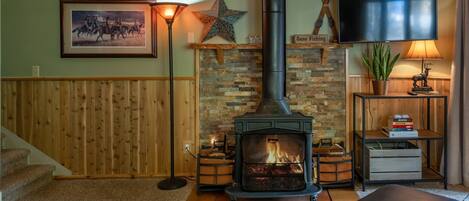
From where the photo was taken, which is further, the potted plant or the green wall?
the green wall

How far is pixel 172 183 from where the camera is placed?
3.75 meters

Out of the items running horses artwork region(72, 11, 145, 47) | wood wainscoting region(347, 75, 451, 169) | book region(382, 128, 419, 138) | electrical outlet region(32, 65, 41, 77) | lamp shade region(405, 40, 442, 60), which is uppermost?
running horses artwork region(72, 11, 145, 47)

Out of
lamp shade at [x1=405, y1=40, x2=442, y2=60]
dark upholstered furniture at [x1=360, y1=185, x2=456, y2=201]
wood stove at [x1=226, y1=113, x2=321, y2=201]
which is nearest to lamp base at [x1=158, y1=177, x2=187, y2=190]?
wood stove at [x1=226, y1=113, x2=321, y2=201]

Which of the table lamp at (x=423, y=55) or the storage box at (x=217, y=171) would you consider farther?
the table lamp at (x=423, y=55)

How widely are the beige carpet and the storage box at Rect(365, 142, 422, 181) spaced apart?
1.76m

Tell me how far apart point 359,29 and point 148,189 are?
2.54 metres

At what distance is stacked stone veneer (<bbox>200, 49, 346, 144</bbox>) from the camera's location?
12.9 feet

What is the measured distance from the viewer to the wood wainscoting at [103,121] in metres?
3.95

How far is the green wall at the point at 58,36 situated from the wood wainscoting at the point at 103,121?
120 mm

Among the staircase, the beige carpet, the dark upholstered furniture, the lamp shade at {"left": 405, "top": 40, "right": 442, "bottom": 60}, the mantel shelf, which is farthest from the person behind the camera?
the mantel shelf


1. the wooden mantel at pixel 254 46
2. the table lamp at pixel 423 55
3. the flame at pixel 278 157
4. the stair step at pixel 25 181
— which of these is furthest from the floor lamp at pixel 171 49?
the table lamp at pixel 423 55

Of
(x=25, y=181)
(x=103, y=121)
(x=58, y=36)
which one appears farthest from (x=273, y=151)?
(x=58, y=36)

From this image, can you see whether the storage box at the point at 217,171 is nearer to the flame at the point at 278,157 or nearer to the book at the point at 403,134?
the flame at the point at 278,157

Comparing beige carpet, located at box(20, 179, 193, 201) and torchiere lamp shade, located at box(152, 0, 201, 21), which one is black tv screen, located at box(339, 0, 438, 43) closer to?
torchiere lamp shade, located at box(152, 0, 201, 21)
